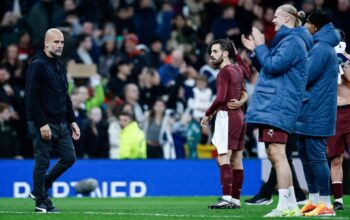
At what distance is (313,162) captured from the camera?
42.3ft

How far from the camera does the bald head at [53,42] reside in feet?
45.1

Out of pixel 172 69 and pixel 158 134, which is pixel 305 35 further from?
pixel 172 69

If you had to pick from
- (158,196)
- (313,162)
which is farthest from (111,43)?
(313,162)

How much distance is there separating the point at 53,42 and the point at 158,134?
8722 millimetres

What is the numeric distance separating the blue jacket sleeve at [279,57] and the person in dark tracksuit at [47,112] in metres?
2.85

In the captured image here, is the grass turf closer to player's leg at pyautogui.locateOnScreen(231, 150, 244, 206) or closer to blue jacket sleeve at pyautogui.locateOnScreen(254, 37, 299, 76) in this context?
player's leg at pyautogui.locateOnScreen(231, 150, 244, 206)

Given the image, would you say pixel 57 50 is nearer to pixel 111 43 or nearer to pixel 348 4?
pixel 111 43

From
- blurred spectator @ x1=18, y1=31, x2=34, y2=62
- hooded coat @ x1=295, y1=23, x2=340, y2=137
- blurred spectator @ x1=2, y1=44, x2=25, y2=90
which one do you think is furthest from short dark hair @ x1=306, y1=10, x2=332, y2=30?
blurred spectator @ x1=18, y1=31, x2=34, y2=62

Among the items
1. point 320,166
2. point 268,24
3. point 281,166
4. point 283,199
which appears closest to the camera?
point 281,166

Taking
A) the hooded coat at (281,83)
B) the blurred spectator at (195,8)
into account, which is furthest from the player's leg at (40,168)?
the blurred spectator at (195,8)

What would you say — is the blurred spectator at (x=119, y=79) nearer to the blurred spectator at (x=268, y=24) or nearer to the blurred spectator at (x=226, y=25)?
the blurred spectator at (x=226, y=25)

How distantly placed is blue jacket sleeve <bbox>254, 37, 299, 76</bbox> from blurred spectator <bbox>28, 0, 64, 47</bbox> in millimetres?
12922

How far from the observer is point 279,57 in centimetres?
1206

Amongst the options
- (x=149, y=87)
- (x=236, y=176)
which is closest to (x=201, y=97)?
(x=149, y=87)
